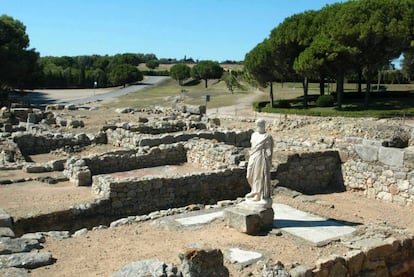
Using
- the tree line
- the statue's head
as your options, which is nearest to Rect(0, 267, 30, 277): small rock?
the statue's head

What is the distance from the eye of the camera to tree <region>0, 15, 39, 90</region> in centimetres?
4679

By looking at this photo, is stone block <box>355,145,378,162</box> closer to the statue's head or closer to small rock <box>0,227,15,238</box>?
the statue's head

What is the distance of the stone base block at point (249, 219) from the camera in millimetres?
9227

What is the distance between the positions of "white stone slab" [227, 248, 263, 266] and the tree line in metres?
31.5

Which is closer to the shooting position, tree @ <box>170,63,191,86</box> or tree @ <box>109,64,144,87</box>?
tree @ <box>109,64,144,87</box>

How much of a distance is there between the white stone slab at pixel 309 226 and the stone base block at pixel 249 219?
34 centimetres

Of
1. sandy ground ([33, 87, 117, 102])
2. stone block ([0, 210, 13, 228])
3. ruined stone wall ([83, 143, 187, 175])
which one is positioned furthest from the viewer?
sandy ground ([33, 87, 117, 102])

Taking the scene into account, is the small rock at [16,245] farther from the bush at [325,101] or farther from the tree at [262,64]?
the tree at [262,64]

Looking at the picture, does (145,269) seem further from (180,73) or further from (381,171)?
(180,73)

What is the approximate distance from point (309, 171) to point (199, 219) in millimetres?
6001

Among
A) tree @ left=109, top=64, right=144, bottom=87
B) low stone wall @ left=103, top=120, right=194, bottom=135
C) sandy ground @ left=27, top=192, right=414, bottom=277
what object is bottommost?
sandy ground @ left=27, top=192, right=414, bottom=277

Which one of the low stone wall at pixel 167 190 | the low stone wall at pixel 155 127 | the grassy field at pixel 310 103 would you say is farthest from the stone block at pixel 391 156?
the grassy field at pixel 310 103

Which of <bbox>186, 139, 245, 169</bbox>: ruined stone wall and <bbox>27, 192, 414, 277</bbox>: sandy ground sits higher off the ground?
<bbox>186, 139, 245, 169</bbox>: ruined stone wall

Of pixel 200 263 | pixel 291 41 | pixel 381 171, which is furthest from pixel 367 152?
pixel 291 41
